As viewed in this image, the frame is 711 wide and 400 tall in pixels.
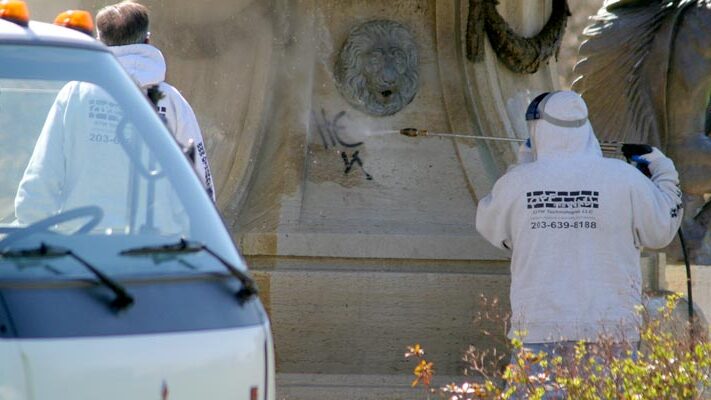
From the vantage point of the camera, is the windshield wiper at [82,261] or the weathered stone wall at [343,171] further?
the weathered stone wall at [343,171]

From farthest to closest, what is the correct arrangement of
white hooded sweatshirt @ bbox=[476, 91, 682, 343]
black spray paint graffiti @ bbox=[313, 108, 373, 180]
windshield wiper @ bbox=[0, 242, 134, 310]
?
black spray paint graffiti @ bbox=[313, 108, 373, 180], white hooded sweatshirt @ bbox=[476, 91, 682, 343], windshield wiper @ bbox=[0, 242, 134, 310]

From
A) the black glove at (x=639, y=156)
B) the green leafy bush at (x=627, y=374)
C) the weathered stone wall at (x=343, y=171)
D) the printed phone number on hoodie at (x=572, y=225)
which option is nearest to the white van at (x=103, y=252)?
the green leafy bush at (x=627, y=374)

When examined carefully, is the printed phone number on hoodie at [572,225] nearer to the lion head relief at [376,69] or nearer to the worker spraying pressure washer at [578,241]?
the worker spraying pressure washer at [578,241]

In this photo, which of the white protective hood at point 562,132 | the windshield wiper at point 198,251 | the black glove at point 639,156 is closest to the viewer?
the windshield wiper at point 198,251

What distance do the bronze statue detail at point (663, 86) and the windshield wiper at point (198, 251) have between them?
365 inches

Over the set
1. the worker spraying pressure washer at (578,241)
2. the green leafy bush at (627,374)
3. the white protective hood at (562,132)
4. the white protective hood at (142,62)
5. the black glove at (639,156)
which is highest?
the white protective hood at (142,62)

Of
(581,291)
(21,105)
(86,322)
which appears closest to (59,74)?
(21,105)

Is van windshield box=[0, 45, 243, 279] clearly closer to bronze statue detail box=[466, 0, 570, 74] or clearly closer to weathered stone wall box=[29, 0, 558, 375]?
weathered stone wall box=[29, 0, 558, 375]

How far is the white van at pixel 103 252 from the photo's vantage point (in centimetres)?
455

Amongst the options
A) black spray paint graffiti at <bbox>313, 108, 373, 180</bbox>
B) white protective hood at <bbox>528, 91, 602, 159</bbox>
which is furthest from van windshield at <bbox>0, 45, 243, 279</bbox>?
black spray paint graffiti at <bbox>313, 108, 373, 180</bbox>

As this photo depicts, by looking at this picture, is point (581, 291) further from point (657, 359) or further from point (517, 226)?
point (657, 359)

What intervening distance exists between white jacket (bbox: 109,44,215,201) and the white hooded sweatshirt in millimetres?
1222

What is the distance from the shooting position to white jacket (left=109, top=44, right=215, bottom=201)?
22.4 ft

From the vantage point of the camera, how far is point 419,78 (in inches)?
386
